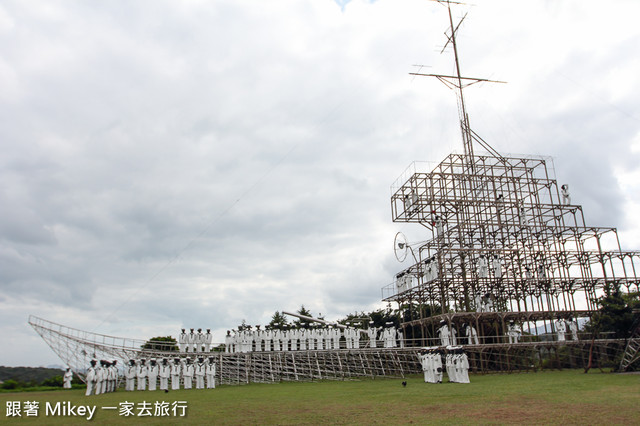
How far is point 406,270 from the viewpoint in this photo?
1260 inches

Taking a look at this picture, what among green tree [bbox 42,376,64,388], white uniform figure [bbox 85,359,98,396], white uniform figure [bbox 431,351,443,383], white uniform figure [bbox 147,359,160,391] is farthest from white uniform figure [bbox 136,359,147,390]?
white uniform figure [bbox 431,351,443,383]

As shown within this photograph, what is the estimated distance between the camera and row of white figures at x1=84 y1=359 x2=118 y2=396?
19.8 m

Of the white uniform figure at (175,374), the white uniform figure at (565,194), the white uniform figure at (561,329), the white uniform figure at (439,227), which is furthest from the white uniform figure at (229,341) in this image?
the white uniform figure at (565,194)

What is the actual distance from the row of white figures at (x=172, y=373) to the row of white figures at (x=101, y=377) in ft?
2.78

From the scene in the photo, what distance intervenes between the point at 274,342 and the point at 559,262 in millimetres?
20777

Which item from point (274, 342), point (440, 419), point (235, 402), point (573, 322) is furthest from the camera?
point (573, 322)

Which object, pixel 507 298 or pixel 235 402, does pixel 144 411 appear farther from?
pixel 507 298

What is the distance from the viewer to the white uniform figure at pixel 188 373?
74.3ft

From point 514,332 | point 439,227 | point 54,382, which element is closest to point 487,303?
point 514,332

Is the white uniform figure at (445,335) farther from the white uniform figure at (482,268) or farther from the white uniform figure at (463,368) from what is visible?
the white uniform figure at (463,368)

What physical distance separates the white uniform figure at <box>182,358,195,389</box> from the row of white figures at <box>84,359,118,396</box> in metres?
3.11

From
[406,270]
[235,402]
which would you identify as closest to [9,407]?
[235,402]

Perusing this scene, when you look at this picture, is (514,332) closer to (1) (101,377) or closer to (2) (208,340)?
(2) (208,340)

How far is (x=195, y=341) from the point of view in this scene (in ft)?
84.9
